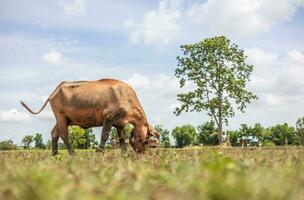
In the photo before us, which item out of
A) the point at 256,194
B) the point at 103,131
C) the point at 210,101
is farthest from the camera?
the point at 210,101

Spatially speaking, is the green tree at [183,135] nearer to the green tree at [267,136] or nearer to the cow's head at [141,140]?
the green tree at [267,136]

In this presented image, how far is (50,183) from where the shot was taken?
9.35 ft

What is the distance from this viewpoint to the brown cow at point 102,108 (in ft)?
51.9

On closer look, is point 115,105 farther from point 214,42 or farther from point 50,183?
point 214,42

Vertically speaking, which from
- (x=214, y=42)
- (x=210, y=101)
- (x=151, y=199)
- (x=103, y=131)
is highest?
(x=214, y=42)

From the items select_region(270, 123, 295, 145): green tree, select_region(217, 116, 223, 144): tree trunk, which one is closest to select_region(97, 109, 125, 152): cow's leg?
select_region(217, 116, 223, 144): tree trunk

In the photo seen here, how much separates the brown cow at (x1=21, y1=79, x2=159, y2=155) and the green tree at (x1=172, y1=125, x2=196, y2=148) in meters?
172

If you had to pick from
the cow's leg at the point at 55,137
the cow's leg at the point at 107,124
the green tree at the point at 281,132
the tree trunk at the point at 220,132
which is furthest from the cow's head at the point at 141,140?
the green tree at the point at 281,132

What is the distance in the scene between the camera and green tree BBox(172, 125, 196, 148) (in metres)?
188

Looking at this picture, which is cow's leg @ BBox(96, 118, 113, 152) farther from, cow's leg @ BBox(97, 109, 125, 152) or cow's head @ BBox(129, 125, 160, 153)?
cow's head @ BBox(129, 125, 160, 153)

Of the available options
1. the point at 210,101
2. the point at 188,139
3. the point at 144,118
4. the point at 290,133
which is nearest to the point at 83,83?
the point at 144,118

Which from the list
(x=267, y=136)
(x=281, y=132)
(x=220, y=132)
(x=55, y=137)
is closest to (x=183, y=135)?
(x=267, y=136)

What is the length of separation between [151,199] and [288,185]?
38.5 inches

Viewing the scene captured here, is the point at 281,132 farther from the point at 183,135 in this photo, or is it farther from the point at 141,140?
the point at 141,140
